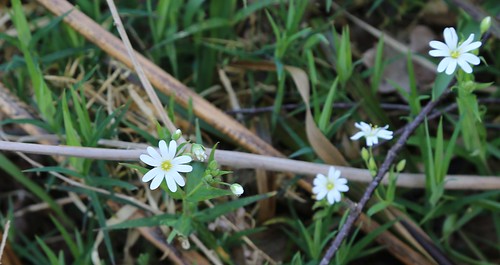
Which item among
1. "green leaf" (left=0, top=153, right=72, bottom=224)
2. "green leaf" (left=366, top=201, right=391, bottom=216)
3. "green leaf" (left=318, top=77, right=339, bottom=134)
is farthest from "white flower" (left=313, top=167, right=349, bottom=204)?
"green leaf" (left=0, top=153, right=72, bottom=224)

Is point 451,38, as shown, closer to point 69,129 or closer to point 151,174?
point 151,174

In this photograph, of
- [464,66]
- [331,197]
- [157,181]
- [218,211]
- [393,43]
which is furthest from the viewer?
[393,43]

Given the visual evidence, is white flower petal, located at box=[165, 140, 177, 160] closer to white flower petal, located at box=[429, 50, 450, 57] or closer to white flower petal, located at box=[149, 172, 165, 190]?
white flower petal, located at box=[149, 172, 165, 190]

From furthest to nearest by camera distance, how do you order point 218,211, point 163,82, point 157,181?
point 163,82 < point 218,211 < point 157,181

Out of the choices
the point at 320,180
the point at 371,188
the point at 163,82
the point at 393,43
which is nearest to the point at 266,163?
the point at 320,180

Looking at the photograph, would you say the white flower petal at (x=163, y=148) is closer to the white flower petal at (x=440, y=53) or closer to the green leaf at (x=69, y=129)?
the green leaf at (x=69, y=129)

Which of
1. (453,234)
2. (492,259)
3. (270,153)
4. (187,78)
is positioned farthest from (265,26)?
(492,259)

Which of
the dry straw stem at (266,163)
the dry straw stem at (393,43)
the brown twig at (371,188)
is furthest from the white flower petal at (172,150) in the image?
the dry straw stem at (393,43)
